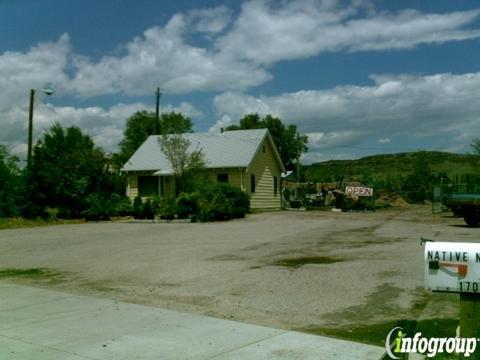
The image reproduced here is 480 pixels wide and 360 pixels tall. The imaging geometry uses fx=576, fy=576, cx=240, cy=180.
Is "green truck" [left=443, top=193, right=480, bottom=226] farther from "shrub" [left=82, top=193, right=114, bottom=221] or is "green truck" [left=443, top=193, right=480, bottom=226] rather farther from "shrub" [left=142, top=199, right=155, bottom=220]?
"shrub" [left=82, top=193, right=114, bottom=221]

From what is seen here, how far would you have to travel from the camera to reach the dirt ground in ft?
24.2

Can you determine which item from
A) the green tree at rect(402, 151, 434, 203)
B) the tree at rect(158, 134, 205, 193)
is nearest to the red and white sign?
the tree at rect(158, 134, 205, 193)

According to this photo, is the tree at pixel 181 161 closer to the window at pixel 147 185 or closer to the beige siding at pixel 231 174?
the beige siding at pixel 231 174

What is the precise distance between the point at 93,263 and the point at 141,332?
23.0 feet

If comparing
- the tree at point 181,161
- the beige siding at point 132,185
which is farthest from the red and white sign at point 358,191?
the beige siding at point 132,185

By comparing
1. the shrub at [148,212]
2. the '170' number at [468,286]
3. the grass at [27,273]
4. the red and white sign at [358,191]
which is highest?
the red and white sign at [358,191]

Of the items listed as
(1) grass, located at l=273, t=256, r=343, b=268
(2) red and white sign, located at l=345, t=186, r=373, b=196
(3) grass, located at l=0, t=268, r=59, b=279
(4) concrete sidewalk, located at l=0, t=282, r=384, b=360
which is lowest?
(3) grass, located at l=0, t=268, r=59, b=279

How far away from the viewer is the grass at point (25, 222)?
2886 centimetres

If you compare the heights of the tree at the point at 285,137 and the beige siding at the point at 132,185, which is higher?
the tree at the point at 285,137

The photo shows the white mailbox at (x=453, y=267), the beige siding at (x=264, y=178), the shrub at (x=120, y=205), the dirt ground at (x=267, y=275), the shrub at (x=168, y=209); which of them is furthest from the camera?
the beige siding at (x=264, y=178)

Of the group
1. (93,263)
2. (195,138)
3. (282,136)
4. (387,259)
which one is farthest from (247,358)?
(282,136)

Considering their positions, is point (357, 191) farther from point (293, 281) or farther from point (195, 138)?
point (293, 281)

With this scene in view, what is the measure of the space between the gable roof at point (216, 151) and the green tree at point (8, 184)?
6.95 metres

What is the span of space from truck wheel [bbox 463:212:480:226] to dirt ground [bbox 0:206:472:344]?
7.66 feet
